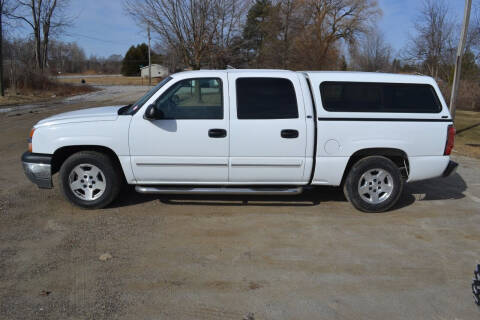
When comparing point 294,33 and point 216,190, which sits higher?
point 294,33

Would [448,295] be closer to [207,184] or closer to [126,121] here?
[207,184]

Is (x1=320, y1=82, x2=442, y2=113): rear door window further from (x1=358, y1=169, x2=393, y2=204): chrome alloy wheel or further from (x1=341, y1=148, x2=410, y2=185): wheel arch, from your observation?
(x1=358, y1=169, x2=393, y2=204): chrome alloy wheel

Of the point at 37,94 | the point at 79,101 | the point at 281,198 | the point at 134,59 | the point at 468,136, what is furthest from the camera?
the point at 134,59

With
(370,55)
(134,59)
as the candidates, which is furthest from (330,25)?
(134,59)

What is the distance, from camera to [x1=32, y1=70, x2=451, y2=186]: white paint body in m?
4.82

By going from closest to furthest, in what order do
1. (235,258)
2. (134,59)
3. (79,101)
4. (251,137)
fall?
(235,258)
(251,137)
(79,101)
(134,59)

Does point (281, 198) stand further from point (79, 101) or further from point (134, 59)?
point (134, 59)

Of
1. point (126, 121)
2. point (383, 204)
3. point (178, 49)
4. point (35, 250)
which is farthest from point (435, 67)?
point (35, 250)

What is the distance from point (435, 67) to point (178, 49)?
52.2 feet

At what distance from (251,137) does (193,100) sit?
0.89m

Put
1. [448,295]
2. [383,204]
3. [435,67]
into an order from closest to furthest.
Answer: [448,295] < [383,204] < [435,67]

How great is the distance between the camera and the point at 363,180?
204 inches

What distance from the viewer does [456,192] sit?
6.27m

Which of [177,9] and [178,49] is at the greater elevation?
[177,9]
